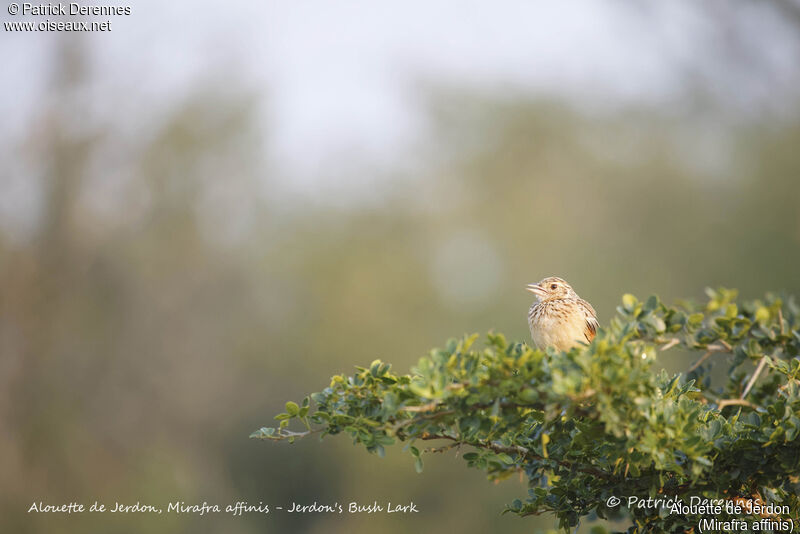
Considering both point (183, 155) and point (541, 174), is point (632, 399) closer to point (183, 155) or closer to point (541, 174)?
point (183, 155)

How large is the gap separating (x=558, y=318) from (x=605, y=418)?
275 cm

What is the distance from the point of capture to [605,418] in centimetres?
238

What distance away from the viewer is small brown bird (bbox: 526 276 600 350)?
16.5ft

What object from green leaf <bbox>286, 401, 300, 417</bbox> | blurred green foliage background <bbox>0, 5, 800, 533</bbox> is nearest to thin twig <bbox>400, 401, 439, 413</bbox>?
green leaf <bbox>286, 401, 300, 417</bbox>

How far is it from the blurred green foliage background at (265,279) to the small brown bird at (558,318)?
765 cm

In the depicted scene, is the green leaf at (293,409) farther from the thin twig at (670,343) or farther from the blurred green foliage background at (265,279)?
the blurred green foliage background at (265,279)

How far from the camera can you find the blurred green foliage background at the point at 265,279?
13.9 metres

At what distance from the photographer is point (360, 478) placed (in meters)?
14.8

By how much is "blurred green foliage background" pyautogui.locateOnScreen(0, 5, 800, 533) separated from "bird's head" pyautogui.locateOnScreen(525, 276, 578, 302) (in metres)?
7.61

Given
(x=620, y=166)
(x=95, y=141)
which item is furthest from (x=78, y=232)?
(x=620, y=166)
